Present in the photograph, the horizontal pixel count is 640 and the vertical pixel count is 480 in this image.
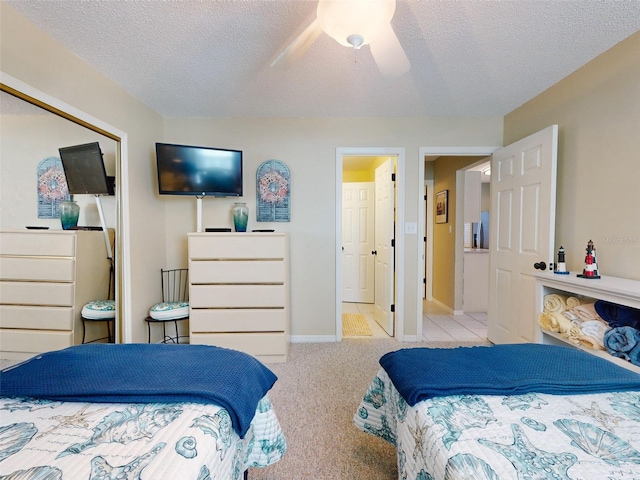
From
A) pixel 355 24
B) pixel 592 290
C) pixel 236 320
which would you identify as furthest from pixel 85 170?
pixel 592 290

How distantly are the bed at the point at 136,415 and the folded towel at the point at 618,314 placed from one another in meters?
1.90

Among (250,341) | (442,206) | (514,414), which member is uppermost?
(442,206)

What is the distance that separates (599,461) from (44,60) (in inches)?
115

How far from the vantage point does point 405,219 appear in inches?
120

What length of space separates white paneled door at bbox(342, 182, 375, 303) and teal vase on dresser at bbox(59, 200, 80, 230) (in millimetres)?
3519

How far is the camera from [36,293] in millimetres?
1704

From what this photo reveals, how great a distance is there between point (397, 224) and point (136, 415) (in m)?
2.67

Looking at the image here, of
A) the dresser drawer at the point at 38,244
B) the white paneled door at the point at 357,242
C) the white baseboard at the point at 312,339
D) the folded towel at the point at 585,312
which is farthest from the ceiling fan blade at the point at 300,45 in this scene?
the white paneled door at the point at 357,242

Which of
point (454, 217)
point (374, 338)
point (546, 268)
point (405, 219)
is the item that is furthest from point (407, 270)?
point (454, 217)

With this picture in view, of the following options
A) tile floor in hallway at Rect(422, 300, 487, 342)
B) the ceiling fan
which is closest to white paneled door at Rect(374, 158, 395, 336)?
tile floor in hallway at Rect(422, 300, 487, 342)

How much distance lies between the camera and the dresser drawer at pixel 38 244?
5.10 ft

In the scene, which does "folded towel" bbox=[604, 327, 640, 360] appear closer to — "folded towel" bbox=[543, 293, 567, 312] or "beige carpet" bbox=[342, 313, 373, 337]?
"folded towel" bbox=[543, 293, 567, 312]

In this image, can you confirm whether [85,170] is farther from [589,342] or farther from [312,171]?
[589,342]

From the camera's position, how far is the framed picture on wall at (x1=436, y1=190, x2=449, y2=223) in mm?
4402
